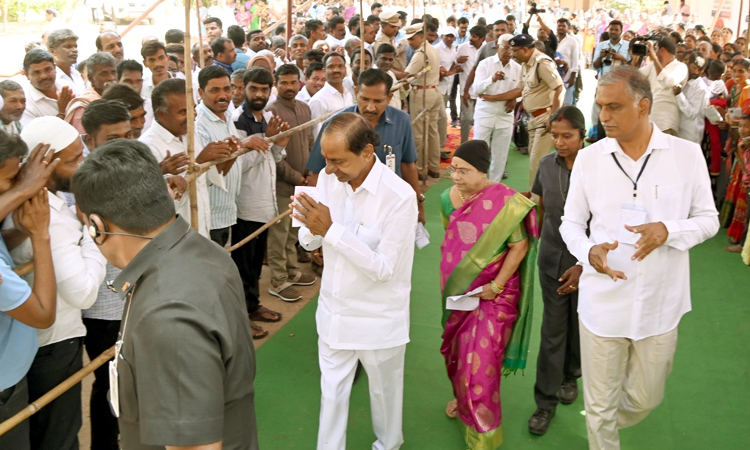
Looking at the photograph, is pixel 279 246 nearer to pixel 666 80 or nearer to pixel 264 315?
pixel 264 315

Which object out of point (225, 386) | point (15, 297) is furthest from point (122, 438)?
point (15, 297)

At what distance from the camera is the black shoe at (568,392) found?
3842 millimetres

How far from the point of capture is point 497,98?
7539 millimetres

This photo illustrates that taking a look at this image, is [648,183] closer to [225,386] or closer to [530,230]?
[530,230]

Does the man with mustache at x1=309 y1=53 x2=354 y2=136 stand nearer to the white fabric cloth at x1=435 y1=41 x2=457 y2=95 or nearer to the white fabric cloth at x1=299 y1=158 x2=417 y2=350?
the white fabric cloth at x1=299 y1=158 x2=417 y2=350

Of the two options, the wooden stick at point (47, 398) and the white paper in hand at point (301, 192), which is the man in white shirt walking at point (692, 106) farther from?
the wooden stick at point (47, 398)

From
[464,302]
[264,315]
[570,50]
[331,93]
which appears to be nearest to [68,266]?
[464,302]

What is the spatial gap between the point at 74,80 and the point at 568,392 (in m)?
5.16

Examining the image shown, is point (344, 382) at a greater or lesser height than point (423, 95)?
lesser

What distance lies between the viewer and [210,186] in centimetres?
432

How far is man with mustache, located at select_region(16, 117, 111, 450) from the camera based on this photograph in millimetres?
2434

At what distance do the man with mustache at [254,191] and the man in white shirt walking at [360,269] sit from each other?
1.69m

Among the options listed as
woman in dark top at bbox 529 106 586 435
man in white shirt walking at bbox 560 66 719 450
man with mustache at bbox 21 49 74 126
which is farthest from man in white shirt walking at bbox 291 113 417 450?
man with mustache at bbox 21 49 74 126

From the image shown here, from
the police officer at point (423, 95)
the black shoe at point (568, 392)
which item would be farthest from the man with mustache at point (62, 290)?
the police officer at point (423, 95)
